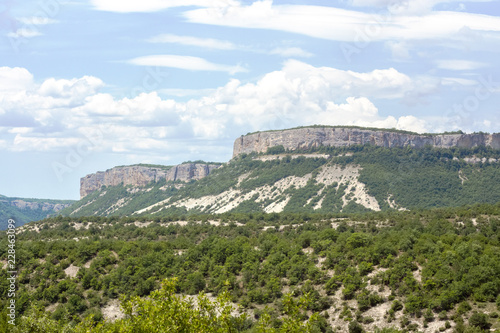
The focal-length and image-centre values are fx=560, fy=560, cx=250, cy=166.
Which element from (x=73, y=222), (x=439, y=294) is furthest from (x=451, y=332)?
(x=73, y=222)

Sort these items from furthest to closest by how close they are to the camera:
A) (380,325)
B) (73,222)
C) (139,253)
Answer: (73,222), (139,253), (380,325)

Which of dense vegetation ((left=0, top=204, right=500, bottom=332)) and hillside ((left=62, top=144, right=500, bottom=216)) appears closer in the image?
dense vegetation ((left=0, top=204, right=500, bottom=332))

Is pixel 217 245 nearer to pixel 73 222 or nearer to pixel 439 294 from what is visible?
pixel 439 294

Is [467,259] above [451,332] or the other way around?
above

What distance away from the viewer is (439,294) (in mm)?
54031

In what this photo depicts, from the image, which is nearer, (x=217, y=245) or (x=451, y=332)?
(x=451, y=332)

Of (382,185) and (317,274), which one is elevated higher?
(382,185)

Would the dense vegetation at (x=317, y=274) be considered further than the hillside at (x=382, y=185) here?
No

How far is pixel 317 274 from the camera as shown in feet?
208

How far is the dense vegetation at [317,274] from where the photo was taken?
2094 inches

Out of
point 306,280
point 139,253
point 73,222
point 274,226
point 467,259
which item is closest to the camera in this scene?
point 467,259

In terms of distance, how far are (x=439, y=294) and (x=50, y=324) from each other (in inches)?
1431

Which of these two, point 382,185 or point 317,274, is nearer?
point 317,274

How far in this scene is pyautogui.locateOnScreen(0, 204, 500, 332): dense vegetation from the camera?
5319 centimetres
